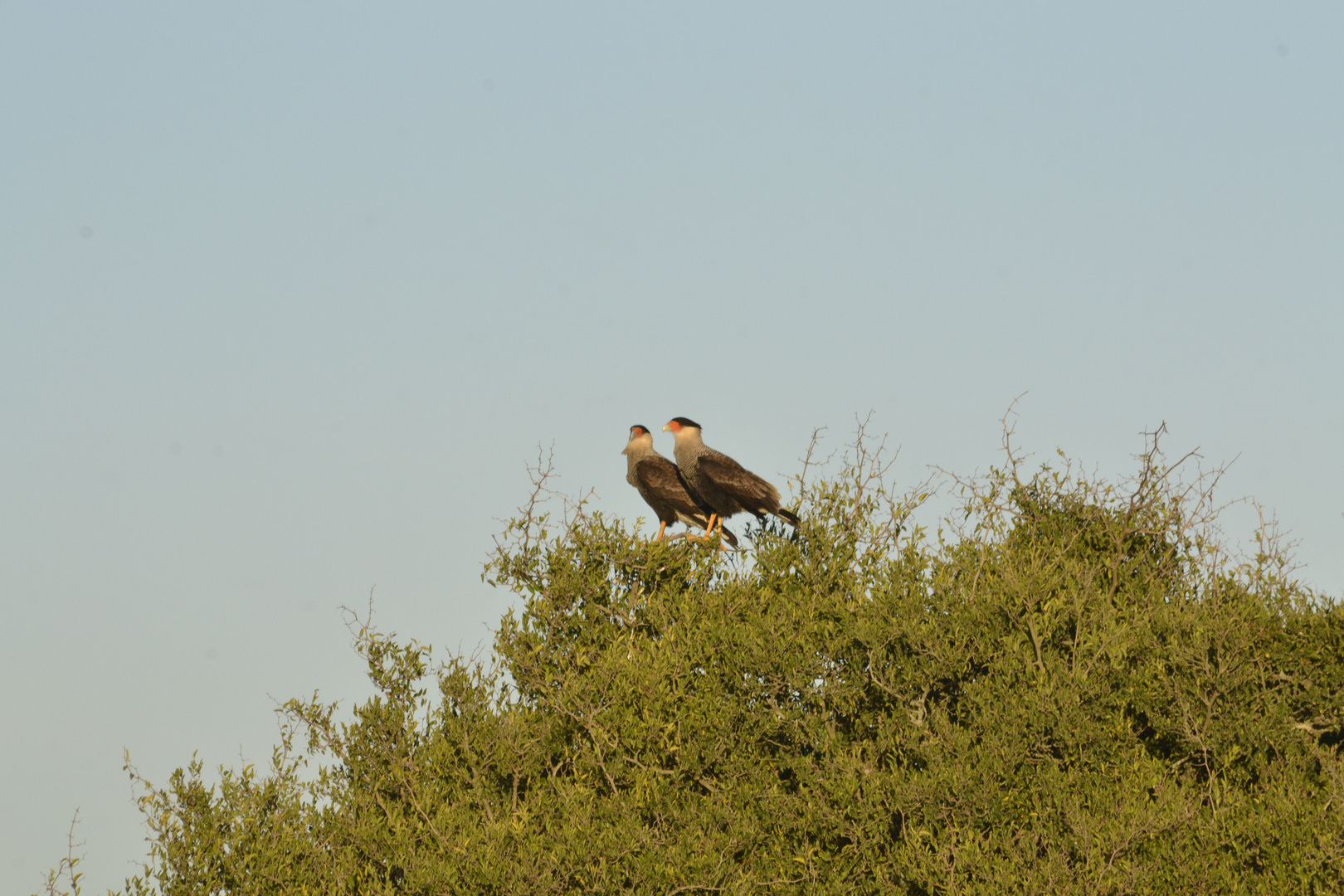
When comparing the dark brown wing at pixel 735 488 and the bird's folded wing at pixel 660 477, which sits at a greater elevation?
the bird's folded wing at pixel 660 477

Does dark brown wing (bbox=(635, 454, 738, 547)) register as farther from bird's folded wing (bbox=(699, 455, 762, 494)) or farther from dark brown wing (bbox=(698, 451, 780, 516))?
bird's folded wing (bbox=(699, 455, 762, 494))

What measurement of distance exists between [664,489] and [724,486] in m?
1.13

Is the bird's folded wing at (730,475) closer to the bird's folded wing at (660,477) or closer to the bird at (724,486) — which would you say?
the bird at (724,486)

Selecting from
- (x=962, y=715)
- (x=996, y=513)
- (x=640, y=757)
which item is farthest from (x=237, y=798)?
(x=996, y=513)

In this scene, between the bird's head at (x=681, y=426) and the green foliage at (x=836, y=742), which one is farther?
the bird's head at (x=681, y=426)

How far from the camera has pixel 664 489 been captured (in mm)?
16453

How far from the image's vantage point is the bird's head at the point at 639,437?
1761 centimetres

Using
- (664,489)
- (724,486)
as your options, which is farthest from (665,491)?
(724,486)

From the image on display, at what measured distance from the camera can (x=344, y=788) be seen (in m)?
12.4

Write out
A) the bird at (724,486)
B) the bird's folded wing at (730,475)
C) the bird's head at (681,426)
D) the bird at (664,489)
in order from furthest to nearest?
the bird's head at (681,426)
the bird at (664,489)
the bird's folded wing at (730,475)
the bird at (724,486)

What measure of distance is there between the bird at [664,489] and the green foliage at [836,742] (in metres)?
2.55

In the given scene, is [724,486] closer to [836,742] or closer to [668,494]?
[668,494]

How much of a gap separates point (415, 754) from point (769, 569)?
4.39m

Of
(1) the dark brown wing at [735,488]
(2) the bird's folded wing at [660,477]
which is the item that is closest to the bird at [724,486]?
(1) the dark brown wing at [735,488]
